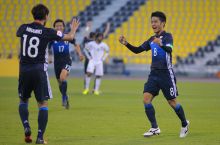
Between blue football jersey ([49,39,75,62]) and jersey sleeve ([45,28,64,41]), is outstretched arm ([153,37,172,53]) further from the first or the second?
blue football jersey ([49,39,75,62])

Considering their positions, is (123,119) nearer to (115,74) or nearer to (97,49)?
(97,49)

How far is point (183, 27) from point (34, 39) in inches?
1100

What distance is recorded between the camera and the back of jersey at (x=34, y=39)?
9.54 meters

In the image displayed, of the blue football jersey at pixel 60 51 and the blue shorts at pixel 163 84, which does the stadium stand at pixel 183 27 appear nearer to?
the blue football jersey at pixel 60 51

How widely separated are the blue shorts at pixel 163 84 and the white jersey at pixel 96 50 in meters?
13.0

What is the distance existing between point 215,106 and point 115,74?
19.8 metres

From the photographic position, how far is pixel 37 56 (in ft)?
31.7

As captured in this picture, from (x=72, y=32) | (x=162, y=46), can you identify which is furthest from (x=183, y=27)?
(x=72, y=32)

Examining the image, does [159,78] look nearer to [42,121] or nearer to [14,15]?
[42,121]

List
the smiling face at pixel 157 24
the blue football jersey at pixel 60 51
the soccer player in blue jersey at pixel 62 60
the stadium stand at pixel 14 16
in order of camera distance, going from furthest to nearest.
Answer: the stadium stand at pixel 14 16
the blue football jersey at pixel 60 51
the soccer player in blue jersey at pixel 62 60
the smiling face at pixel 157 24

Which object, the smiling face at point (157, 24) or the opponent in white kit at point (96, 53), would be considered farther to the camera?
the opponent in white kit at point (96, 53)

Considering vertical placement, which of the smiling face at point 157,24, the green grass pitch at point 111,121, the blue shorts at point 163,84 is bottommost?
the green grass pitch at point 111,121

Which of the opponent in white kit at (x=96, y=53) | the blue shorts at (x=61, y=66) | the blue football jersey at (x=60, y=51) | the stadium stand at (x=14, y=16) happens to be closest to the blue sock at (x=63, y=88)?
the blue shorts at (x=61, y=66)

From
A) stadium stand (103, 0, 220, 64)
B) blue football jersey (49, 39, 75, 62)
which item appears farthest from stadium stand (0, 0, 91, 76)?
blue football jersey (49, 39, 75, 62)
